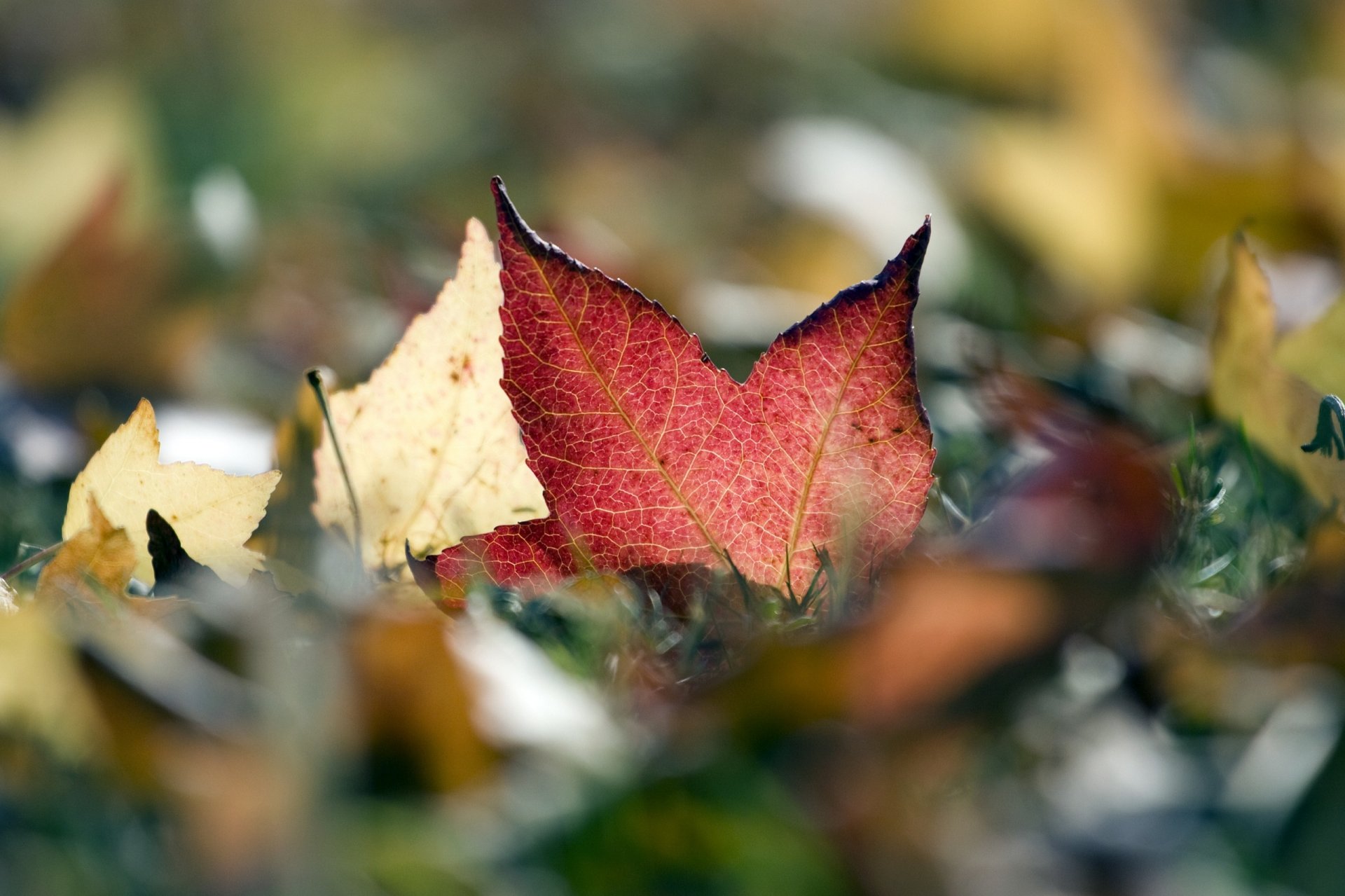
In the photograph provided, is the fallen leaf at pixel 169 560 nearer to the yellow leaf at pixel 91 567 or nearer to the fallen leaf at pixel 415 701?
the yellow leaf at pixel 91 567

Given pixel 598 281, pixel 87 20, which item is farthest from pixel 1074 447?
pixel 87 20

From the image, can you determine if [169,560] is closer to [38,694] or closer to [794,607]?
[38,694]

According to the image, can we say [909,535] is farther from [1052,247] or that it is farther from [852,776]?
[1052,247]

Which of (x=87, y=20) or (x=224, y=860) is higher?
(x=87, y=20)

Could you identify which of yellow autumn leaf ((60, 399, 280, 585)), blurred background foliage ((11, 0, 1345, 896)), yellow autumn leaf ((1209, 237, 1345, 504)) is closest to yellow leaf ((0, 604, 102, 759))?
blurred background foliage ((11, 0, 1345, 896))

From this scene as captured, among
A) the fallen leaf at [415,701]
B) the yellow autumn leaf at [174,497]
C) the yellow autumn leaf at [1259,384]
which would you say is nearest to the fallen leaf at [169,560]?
the yellow autumn leaf at [174,497]

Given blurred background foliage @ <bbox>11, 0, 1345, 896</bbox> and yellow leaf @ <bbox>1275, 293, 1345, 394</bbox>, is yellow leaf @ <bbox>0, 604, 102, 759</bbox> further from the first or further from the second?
yellow leaf @ <bbox>1275, 293, 1345, 394</bbox>
